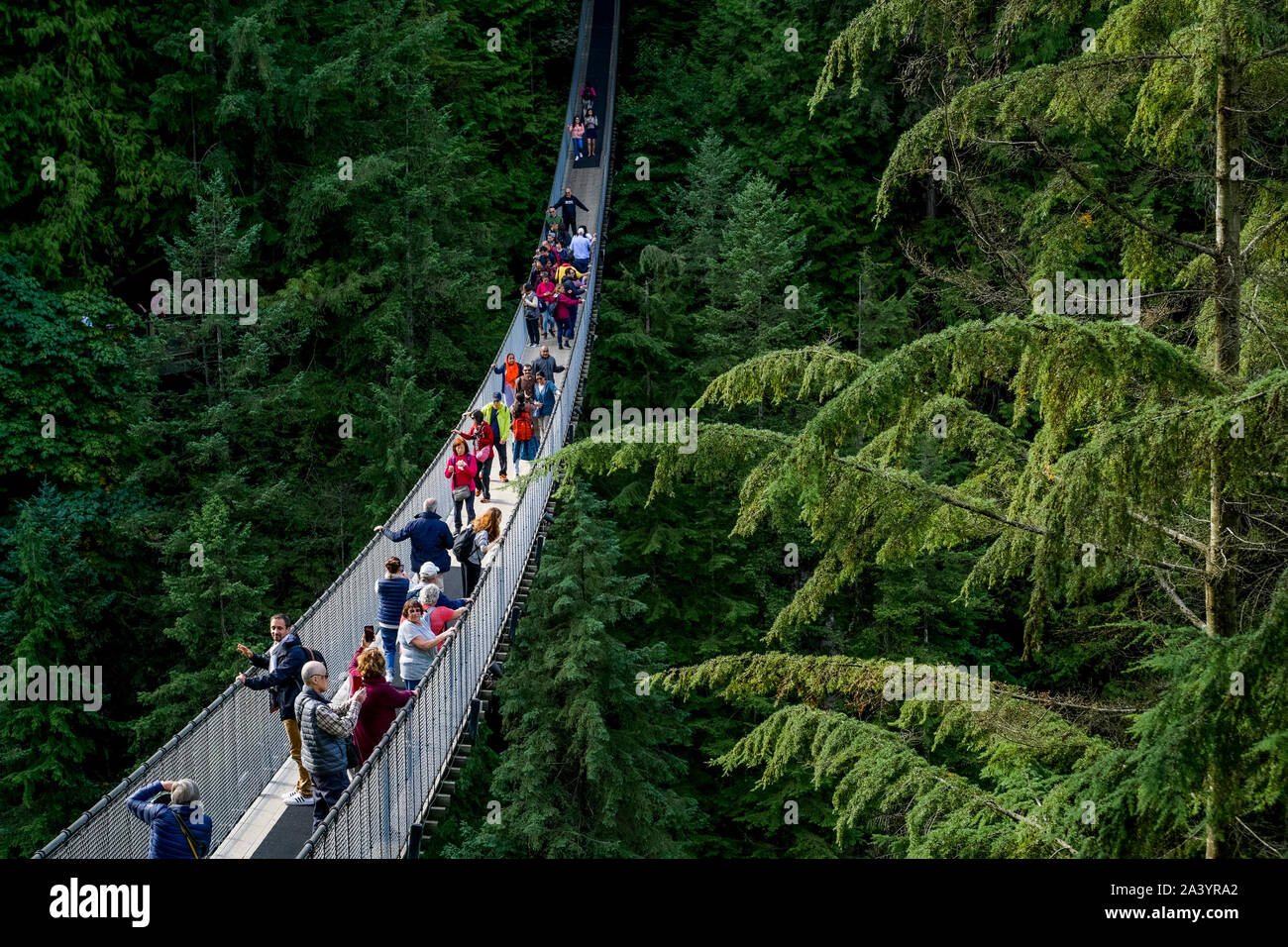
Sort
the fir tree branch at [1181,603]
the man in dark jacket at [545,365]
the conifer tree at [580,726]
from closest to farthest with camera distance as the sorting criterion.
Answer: the fir tree branch at [1181,603], the man in dark jacket at [545,365], the conifer tree at [580,726]

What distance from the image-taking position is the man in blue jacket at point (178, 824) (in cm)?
699

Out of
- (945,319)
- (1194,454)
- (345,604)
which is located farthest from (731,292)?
(1194,454)

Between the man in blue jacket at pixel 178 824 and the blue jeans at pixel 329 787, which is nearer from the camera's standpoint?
the man in blue jacket at pixel 178 824

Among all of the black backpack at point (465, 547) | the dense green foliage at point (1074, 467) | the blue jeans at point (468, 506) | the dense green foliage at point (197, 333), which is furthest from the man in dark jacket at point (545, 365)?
the dense green foliage at point (1074, 467)

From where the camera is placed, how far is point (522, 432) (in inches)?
567

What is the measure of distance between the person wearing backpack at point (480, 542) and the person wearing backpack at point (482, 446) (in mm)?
1048

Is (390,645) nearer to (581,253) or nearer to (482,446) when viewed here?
(482,446)

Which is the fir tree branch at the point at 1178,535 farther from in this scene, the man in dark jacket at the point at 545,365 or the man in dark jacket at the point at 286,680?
the man in dark jacket at the point at 545,365

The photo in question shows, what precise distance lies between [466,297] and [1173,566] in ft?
62.6

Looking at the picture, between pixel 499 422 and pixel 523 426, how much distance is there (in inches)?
29.0

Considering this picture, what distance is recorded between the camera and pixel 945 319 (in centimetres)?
2467

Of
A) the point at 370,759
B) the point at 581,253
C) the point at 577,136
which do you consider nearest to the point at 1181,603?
the point at 370,759
